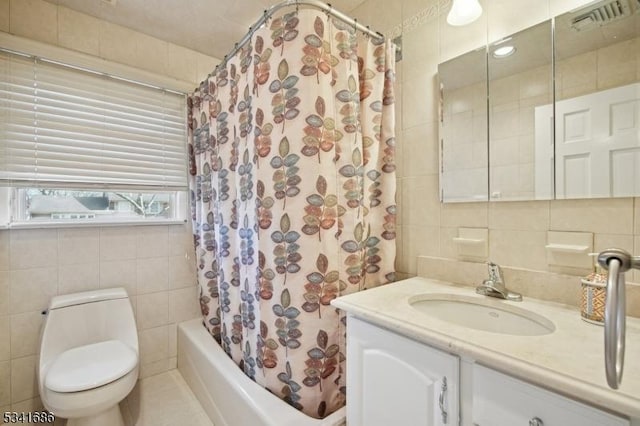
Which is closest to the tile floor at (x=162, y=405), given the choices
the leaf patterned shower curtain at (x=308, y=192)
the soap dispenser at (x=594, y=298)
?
the leaf patterned shower curtain at (x=308, y=192)

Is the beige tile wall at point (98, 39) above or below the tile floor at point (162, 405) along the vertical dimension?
above

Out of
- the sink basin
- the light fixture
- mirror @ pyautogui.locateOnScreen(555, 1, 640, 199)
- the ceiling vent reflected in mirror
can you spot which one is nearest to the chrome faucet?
the sink basin

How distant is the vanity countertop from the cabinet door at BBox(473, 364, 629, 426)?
0.06ft

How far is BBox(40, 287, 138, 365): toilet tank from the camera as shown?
1.54 m

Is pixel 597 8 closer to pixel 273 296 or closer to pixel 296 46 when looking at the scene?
pixel 296 46

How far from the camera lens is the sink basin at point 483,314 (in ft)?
3.09

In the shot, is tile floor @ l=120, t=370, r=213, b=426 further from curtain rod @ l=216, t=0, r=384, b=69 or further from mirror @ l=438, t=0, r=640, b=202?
curtain rod @ l=216, t=0, r=384, b=69

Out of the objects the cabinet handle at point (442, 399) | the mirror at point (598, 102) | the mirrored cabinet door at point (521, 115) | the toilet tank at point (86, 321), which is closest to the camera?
the cabinet handle at point (442, 399)

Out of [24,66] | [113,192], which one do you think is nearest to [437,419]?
[113,192]

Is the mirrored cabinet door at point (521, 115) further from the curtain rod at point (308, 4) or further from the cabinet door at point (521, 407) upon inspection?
the cabinet door at point (521, 407)

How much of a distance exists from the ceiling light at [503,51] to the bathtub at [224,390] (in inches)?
61.2

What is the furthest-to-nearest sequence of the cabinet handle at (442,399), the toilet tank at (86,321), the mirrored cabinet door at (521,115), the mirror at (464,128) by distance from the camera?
the toilet tank at (86,321)
the mirror at (464,128)
the mirrored cabinet door at (521,115)
the cabinet handle at (442,399)

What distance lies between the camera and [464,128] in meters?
1.25

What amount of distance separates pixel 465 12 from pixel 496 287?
3.55 ft
